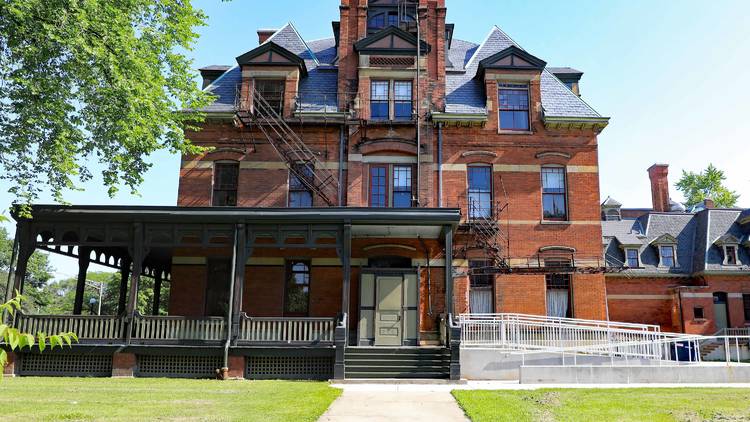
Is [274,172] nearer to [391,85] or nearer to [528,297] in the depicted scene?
[391,85]

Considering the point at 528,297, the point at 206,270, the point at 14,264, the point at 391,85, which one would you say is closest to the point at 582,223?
the point at 528,297

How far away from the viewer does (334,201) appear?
20.3 meters

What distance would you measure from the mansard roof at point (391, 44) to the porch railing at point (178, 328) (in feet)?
37.2

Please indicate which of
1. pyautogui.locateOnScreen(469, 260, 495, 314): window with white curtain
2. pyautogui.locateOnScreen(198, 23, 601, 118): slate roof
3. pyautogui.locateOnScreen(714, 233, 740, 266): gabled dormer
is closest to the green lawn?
pyautogui.locateOnScreen(469, 260, 495, 314): window with white curtain

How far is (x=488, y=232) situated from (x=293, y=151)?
7497 millimetres

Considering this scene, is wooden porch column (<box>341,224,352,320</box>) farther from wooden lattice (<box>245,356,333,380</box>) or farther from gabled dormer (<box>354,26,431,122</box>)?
gabled dormer (<box>354,26,431,122</box>)

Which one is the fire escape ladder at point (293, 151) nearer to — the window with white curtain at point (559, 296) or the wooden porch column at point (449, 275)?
the wooden porch column at point (449, 275)

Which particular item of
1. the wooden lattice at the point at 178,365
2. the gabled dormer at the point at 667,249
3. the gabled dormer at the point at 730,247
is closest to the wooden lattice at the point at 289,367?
the wooden lattice at the point at 178,365

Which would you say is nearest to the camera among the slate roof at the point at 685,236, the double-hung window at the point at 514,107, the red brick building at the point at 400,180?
the red brick building at the point at 400,180

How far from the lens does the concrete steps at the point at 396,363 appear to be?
49.8 feet

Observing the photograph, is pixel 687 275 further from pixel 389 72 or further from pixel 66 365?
pixel 66 365

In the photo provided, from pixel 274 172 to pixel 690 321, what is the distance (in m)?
21.9

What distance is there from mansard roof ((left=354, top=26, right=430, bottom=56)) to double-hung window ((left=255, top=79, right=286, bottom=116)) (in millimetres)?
3263

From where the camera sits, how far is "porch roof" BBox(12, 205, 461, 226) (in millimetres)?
16266
